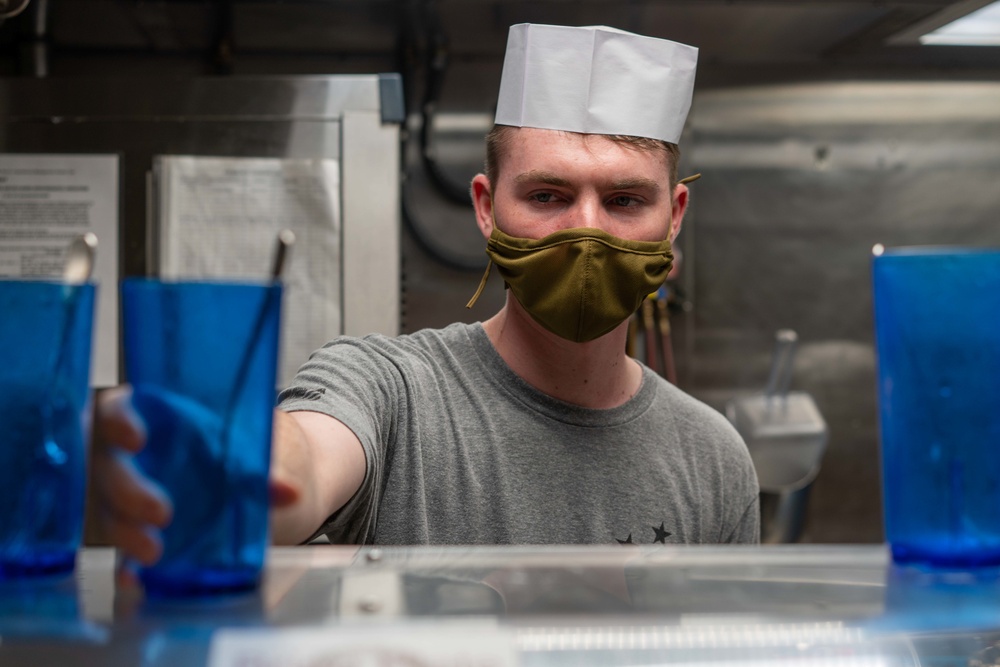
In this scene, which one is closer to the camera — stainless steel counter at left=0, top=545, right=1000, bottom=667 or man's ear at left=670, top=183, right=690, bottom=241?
stainless steel counter at left=0, top=545, right=1000, bottom=667

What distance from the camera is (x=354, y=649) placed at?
40 centimetres

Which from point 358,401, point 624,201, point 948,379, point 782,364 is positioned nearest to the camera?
point 948,379

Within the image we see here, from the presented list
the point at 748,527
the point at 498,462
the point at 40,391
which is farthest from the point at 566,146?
the point at 40,391

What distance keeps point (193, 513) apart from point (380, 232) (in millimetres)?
1312

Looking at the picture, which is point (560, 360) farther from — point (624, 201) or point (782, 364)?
point (782, 364)

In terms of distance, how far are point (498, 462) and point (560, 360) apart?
165mm

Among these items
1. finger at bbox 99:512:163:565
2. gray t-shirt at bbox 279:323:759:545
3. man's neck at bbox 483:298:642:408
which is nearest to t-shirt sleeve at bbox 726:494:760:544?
gray t-shirt at bbox 279:323:759:545

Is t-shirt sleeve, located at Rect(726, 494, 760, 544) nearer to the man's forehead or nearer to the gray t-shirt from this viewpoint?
the gray t-shirt

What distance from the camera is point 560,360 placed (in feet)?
3.85

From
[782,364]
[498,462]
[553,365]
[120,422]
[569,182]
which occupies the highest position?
[569,182]

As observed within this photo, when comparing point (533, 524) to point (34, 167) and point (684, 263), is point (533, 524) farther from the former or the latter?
point (684, 263)

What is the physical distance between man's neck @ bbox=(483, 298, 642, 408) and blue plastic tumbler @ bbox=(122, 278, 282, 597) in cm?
76

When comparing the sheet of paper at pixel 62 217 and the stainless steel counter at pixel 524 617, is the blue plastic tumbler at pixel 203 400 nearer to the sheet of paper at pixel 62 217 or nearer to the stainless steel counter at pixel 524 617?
the stainless steel counter at pixel 524 617

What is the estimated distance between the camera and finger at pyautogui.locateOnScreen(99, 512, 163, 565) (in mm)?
420
